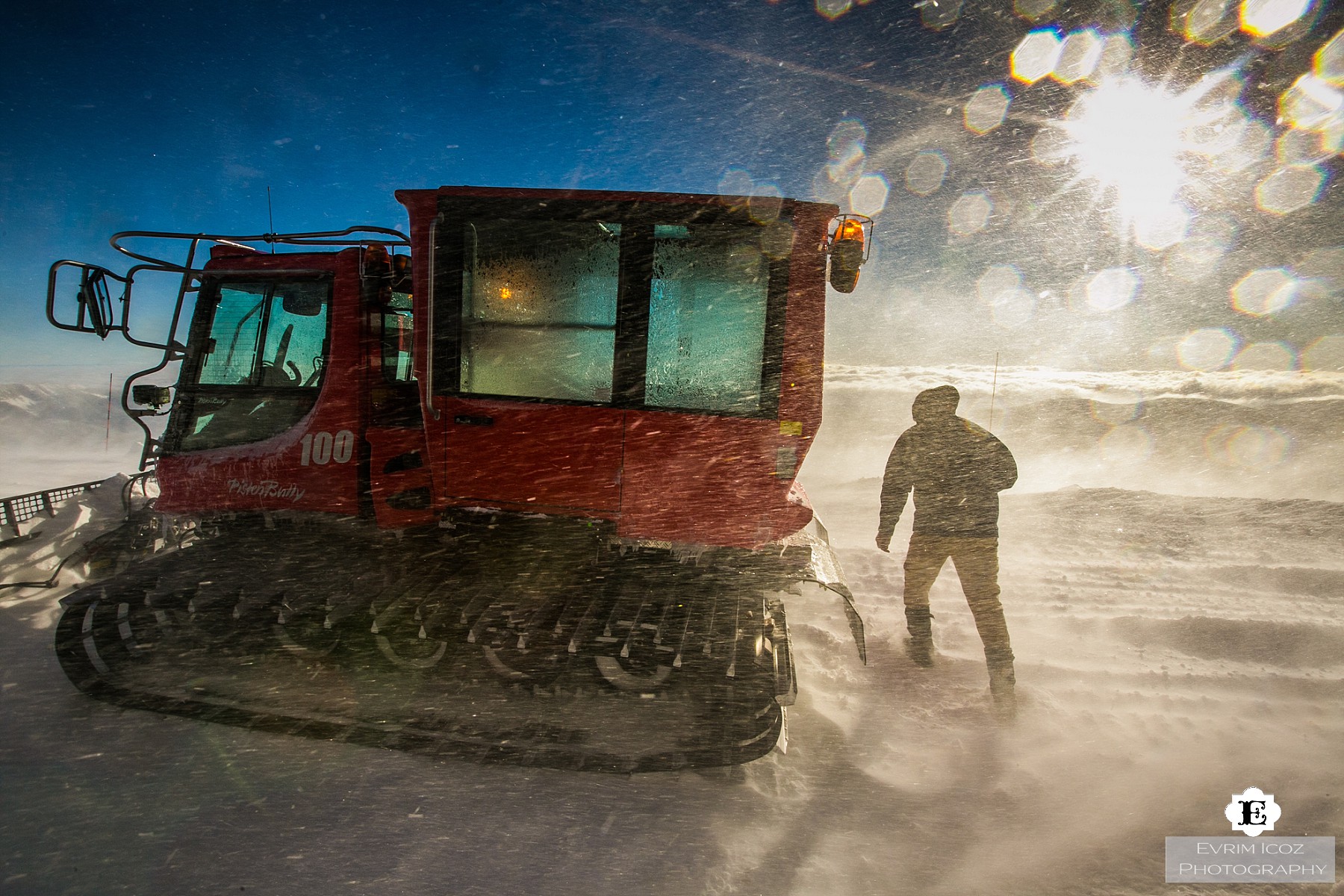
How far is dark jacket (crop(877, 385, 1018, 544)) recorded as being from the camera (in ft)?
14.4

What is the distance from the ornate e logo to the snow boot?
1806 mm

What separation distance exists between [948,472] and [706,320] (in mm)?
2335

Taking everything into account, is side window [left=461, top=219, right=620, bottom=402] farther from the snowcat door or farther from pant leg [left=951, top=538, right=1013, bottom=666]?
pant leg [left=951, top=538, right=1013, bottom=666]

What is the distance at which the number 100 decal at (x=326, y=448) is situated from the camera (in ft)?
12.5

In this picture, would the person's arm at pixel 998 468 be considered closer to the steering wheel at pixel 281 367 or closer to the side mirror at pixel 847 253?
the side mirror at pixel 847 253

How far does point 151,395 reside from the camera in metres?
4.33

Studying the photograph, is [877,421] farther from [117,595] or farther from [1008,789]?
[117,595]

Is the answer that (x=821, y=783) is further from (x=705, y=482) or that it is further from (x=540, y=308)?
(x=540, y=308)

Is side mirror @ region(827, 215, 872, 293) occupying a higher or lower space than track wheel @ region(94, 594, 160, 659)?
higher

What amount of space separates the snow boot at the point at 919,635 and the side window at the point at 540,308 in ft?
10.0

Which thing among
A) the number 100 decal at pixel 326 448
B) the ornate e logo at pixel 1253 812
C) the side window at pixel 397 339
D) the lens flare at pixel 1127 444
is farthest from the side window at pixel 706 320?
the lens flare at pixel 1127 444

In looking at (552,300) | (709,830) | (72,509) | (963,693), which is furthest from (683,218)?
(72,509)

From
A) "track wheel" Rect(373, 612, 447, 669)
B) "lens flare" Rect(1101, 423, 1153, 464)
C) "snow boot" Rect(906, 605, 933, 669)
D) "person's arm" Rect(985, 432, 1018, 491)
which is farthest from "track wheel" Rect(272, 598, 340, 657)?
"lens flare" Rect(1101, 423, 1153, 464)

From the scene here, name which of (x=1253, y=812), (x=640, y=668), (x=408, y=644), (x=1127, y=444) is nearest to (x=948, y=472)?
(x=1253, y=812)
